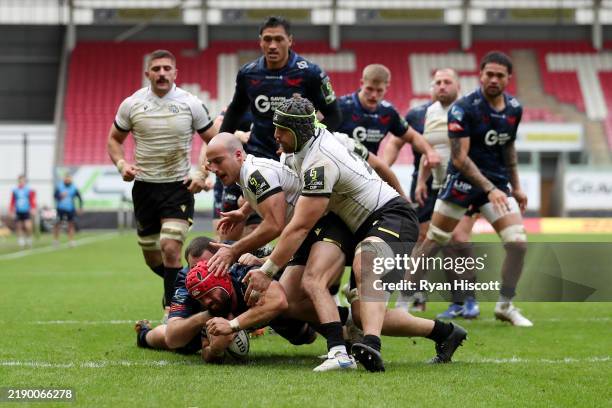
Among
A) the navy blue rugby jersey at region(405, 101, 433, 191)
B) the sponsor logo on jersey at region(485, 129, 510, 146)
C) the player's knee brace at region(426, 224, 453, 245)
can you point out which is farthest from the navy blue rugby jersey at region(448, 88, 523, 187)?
the navy blue rugby jersey at region(405, 101, 433, 191)

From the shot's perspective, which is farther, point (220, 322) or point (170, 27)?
point (170, 27)

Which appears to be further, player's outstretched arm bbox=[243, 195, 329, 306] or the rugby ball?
the rugby ball

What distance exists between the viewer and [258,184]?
6500 mm

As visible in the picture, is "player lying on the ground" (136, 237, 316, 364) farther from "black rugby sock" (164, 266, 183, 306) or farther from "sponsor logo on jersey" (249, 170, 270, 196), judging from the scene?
"black rugby sock" (164, 266, 183, 306)

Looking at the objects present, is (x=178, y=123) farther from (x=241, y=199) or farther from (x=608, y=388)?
(x=608, y=388)

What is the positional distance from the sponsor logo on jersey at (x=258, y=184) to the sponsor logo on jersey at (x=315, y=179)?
Answer: 0.29m

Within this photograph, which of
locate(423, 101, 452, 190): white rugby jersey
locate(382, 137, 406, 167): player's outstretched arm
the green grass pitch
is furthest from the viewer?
locate(382, 137, 406, 167): player's outstretched arm

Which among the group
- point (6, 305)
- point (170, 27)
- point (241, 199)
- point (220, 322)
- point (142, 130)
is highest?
point (170, 27)

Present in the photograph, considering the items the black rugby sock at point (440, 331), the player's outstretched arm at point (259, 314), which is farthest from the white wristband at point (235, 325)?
the black rugby sock at point (440, 331)

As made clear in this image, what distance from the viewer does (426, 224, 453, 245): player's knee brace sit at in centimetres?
998

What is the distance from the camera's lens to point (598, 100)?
4234 cm

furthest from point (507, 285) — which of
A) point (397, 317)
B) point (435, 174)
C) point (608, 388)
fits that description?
point (608, 388)

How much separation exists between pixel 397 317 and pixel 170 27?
1518 inches

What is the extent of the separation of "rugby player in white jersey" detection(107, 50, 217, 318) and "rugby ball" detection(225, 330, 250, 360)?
2512 mm
